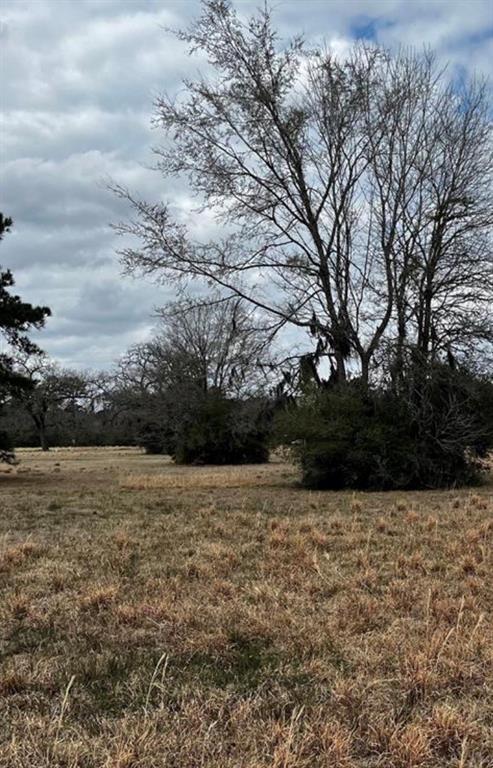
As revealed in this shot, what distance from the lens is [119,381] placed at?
215 feet

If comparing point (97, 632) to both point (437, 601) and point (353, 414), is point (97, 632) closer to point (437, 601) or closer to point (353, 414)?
point (437, 601)

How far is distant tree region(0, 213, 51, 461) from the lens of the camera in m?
19.9

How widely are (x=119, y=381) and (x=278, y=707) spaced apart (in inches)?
2507

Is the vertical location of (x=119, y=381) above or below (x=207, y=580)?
above

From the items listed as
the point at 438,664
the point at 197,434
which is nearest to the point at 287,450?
the point at 438,664

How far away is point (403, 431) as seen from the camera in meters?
16.8

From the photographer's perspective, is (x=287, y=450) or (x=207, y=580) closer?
(x=207, y=580)

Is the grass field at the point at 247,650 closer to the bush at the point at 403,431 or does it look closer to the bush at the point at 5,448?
the bush at the point at 403,431

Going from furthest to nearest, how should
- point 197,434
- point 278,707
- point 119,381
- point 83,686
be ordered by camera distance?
point 119,381 < point 197,434 < point 83,686 < point 278,707

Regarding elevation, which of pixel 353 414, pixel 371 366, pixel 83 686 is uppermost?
pixel 371 366

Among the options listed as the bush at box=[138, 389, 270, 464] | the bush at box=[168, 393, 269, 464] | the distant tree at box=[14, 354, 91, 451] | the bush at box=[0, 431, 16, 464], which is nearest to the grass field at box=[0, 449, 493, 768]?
the bush at box=[0, 431, 16, 464]

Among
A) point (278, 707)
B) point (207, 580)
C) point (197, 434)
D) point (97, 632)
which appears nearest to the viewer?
point (278, 707)

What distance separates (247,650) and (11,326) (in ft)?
59.0

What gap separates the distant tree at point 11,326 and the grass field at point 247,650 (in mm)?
13351
